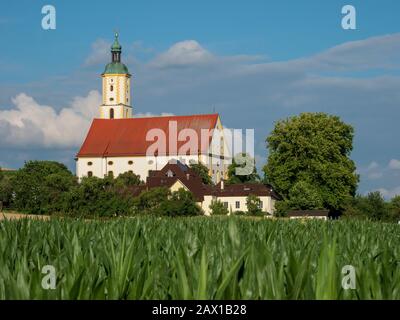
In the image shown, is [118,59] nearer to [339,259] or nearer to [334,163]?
[334,163]

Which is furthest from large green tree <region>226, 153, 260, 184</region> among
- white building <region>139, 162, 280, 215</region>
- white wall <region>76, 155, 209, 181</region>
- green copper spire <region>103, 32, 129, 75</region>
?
green copper spire <region>103, 32, 129, 75</region>

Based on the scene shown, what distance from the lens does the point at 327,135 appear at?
67562 mm

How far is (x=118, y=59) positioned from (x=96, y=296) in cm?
13894

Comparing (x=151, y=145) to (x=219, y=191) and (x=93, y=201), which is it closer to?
(x=219, y=191)

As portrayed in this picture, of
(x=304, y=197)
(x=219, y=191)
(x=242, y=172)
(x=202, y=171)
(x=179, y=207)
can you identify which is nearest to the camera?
(x=304, y=197)

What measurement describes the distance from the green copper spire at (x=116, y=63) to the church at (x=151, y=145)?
19.1m

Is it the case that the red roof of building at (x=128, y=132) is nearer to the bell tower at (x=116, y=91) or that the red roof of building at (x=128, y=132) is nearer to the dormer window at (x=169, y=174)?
the bell tower at (x=116, y=91)

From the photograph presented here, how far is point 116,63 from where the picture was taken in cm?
13862

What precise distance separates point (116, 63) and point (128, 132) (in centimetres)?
2485

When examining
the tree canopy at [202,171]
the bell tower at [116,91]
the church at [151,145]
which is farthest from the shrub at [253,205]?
the bell tower at [116,91]

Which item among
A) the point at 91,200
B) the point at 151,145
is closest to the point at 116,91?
the point at 151,145

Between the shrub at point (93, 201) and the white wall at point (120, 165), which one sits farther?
the white wall at point (120, 165)

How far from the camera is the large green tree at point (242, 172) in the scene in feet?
339

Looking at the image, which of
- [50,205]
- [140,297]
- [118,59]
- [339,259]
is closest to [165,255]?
[339,259]
